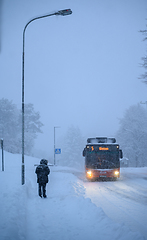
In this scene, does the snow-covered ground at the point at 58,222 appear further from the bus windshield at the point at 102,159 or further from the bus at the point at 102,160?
the bus windshield at the point at 102,159

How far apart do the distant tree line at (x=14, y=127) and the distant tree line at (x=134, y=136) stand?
2104 centimetres

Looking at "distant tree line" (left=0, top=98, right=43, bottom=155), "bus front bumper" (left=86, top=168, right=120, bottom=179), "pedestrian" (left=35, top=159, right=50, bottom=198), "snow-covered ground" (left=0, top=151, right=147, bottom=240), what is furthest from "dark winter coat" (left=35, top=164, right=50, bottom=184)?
"distant tree line" (left=0, top=98, right=43, bottom=155)

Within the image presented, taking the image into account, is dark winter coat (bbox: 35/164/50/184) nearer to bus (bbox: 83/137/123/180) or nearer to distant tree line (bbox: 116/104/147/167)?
bus (bbox: 83/137/123/180)

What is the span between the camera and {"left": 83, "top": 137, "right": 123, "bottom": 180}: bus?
14102 millimetres

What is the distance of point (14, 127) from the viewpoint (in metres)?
45.1

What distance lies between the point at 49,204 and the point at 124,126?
3766 centimetres

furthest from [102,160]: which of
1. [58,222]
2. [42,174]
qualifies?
[58,222]

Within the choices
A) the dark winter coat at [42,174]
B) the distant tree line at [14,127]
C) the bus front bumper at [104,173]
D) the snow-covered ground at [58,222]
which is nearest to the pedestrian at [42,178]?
the dark winter coat at [42,174]

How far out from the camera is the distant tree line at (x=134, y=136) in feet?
125

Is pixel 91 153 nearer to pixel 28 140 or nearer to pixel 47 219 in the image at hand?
pixel 47 219

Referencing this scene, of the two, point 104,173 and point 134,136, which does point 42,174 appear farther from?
point 134,136

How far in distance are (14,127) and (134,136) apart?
1108 inches

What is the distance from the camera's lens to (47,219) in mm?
5625

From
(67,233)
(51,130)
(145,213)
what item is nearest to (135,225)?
(145,213)
